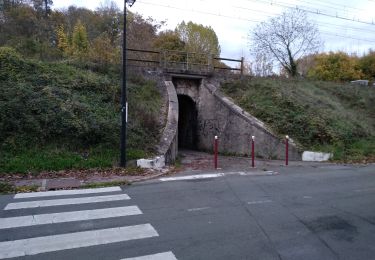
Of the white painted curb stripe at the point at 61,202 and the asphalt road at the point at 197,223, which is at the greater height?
the asphalt road at the point at 197,223

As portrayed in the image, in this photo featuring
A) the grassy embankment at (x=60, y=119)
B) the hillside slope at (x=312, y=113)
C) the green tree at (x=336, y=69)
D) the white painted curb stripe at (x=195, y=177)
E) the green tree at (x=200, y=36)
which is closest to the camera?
the white painted curb stripe at (x=195, y=177)

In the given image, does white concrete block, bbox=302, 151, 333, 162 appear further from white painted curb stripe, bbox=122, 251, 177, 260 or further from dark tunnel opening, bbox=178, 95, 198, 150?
white painted curb stripe, bbox=122, 251, 177, 260

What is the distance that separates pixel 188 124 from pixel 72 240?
756 inches

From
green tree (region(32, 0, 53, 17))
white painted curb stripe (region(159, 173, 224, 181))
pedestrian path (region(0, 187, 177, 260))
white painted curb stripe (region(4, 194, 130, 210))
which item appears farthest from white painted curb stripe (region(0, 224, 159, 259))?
green tree (region(32, 0, 53, 17))

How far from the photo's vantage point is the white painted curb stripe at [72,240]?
4895mm

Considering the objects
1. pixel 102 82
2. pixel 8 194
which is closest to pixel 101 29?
pixel 102 82

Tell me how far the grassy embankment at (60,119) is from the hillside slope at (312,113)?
6.47 metres

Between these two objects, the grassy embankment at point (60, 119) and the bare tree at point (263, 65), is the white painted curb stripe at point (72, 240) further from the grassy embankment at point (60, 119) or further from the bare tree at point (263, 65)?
the bare tree at point (263, 65)

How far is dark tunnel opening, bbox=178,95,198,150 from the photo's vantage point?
23.1m

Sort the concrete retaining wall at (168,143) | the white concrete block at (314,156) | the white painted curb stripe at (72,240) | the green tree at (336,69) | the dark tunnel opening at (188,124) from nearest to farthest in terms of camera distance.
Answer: the white painted curb stripe at (72,240) → the concrete retaining wall at (168,143) → the white concrete block at (314,156) → the dark tunnel opening at (188,124) → the green tree at (336,69)

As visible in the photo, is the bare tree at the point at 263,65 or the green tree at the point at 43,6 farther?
the green tree at the point at 43,6

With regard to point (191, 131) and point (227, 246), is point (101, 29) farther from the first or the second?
point (227, 246)

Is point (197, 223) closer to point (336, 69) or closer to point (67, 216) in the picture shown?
point (67, 216)

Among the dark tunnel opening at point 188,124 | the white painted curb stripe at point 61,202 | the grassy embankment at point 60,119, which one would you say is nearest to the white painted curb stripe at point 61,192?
the white painted curb stripe at point 61,202
